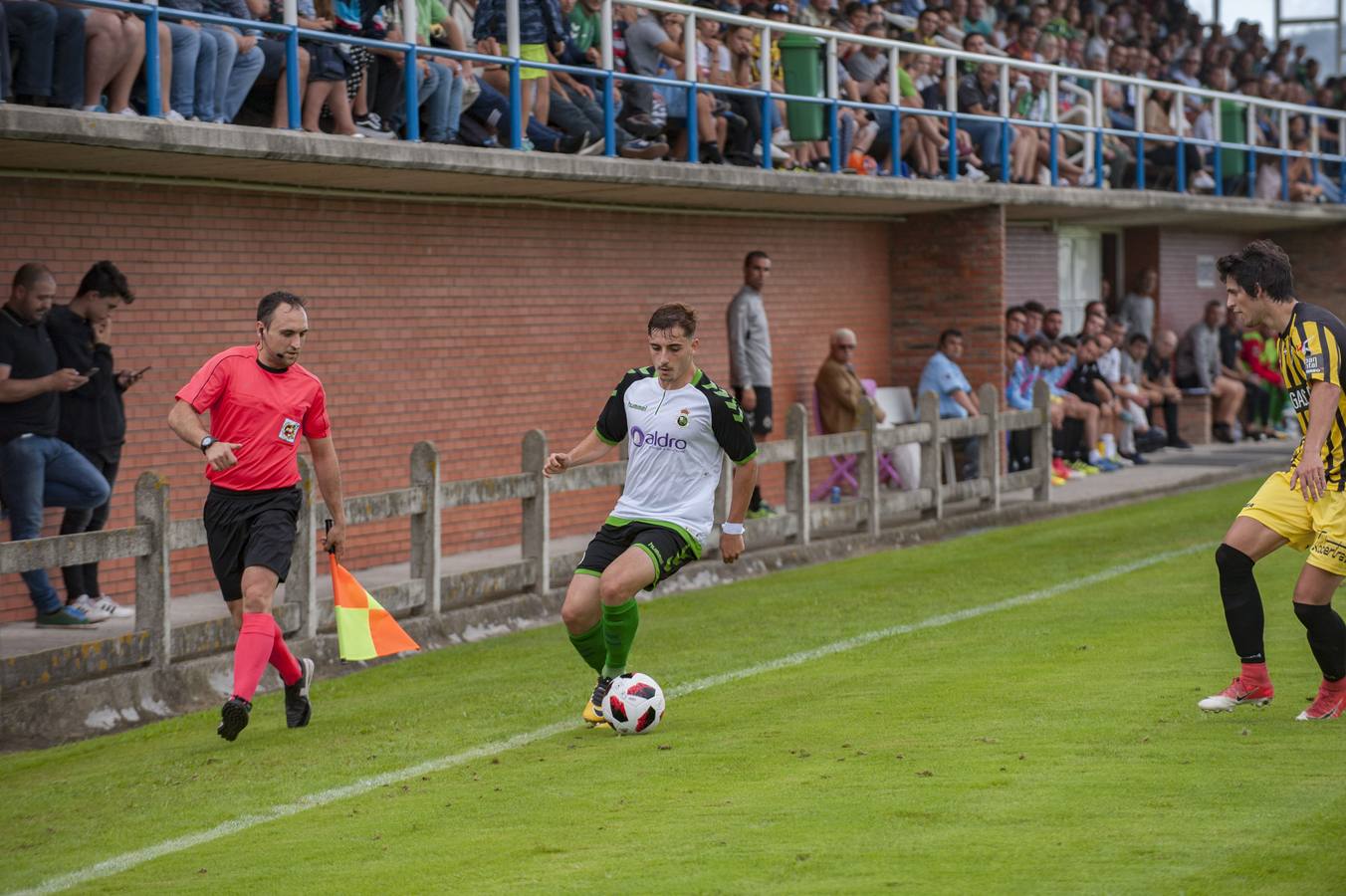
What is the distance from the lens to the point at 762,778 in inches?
305

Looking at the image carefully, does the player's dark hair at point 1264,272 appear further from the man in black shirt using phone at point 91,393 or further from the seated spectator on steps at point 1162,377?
the seated spectator on steps at point 1162,377

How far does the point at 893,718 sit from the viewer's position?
29.6 feet

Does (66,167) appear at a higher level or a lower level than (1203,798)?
higher

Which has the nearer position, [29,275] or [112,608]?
[29,275]

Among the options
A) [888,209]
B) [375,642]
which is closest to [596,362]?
[888,209]

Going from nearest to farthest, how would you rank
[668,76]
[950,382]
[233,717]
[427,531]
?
1. [233,717]
2. [427,531]
3. [668,76]
4. [950,382]

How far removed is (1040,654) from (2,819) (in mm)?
5968

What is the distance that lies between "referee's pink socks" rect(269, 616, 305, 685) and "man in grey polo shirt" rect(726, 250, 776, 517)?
898 cm

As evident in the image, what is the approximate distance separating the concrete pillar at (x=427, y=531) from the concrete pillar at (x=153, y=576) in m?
2.47

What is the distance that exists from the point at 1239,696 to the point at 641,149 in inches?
355

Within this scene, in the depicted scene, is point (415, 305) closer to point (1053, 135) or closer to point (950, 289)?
point (950, 289)

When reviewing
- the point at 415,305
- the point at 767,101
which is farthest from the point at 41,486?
the point at 767,101

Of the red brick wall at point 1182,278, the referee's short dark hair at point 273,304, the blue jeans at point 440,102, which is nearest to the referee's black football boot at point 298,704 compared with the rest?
the referee's short dark hair at point 273,304

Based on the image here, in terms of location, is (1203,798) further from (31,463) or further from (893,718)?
(31,463)
